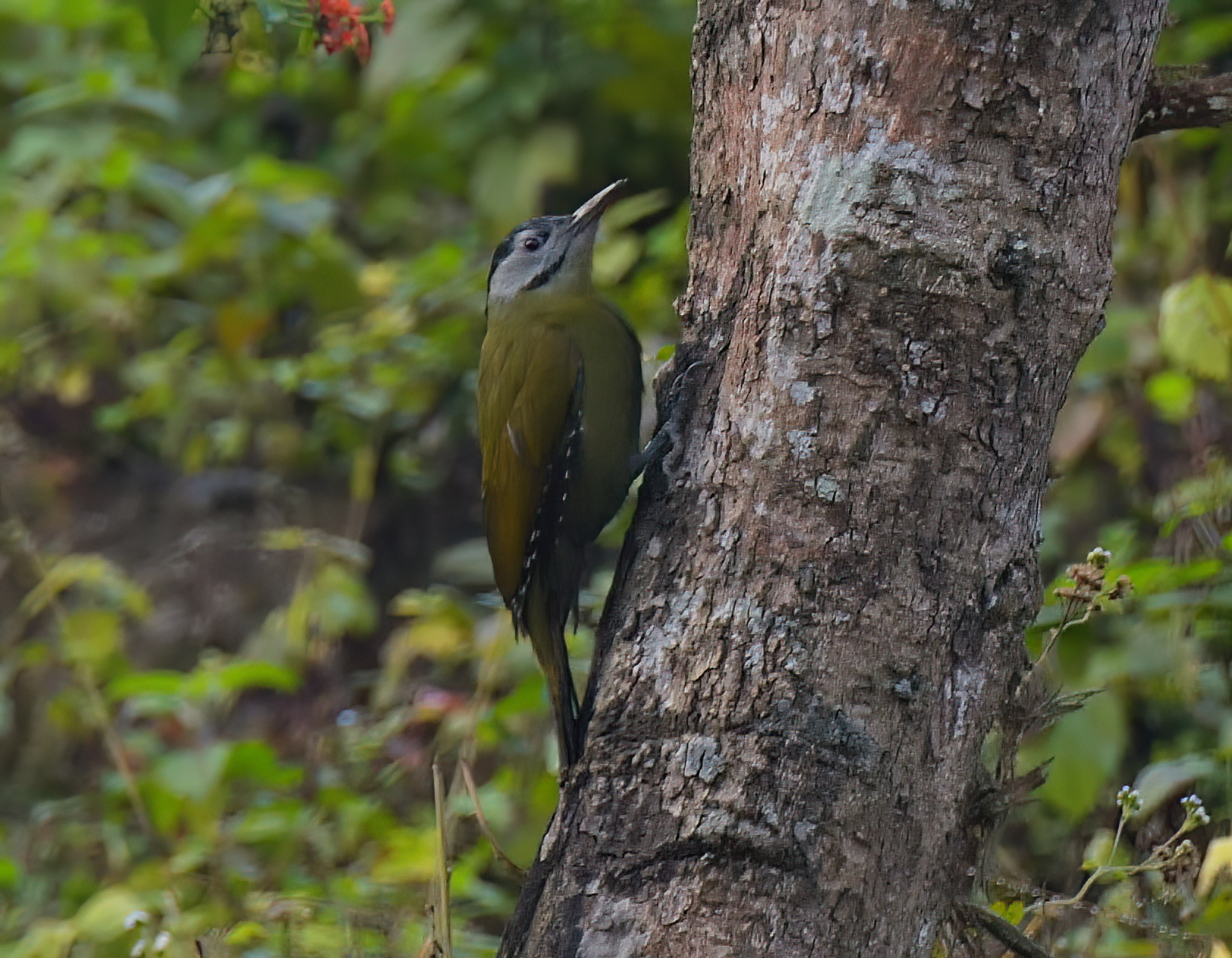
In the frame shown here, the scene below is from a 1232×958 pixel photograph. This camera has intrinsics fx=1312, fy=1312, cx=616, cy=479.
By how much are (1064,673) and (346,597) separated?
7.72ft

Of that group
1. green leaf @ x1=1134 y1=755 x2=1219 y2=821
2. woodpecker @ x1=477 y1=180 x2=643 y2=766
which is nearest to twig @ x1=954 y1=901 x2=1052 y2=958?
green leaf @ x1=1134 y1=755 x2=1219 y2=821

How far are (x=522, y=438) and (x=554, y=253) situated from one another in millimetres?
533

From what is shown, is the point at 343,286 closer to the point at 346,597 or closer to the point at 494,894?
the point at 346,597

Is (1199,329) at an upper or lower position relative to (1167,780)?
upper

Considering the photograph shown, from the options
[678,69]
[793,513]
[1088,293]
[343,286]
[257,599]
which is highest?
[678,69]

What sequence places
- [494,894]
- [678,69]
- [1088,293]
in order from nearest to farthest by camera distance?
[1088,293] < [494,894] < [678,69]

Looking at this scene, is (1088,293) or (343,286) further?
(343,286)

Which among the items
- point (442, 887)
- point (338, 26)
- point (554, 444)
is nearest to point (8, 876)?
point (554, 444)

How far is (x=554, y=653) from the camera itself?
2691 mm

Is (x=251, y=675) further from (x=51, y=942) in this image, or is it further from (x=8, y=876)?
(x=8, y=876)

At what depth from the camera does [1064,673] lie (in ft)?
9.08

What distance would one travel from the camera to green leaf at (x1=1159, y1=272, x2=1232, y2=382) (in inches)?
122

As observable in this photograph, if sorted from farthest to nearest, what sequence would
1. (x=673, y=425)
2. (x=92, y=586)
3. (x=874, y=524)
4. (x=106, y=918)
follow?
(x=92, y=586) → (x=106, y=918) → (x=673, y=425) → (x=874, y=524)

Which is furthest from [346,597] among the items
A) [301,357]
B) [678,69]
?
[678,69]
